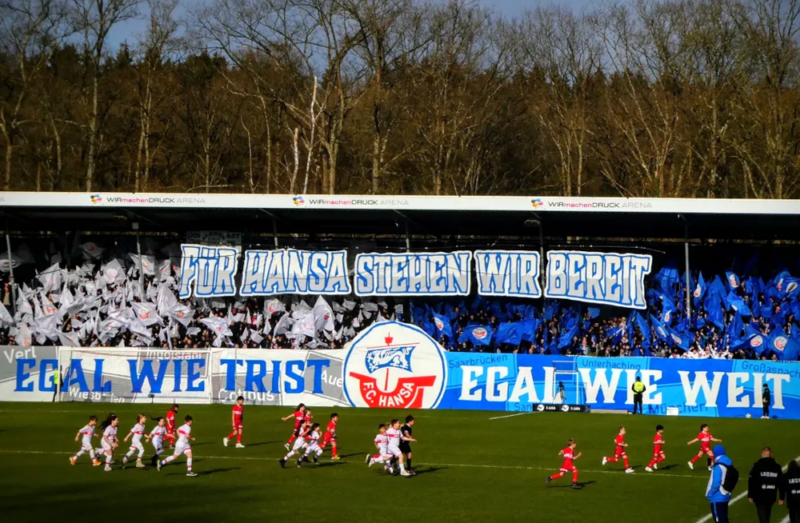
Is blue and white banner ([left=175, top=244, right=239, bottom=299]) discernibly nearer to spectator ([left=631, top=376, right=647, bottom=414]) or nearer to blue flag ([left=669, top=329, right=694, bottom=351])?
spectator ([left=631, top=376, right=647, bottom=414])

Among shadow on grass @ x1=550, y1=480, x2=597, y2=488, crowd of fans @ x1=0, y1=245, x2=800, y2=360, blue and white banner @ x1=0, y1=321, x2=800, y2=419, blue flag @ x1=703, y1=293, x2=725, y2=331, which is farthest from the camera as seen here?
blue flag @ x1=703, y1=293, x2=725, y2=331

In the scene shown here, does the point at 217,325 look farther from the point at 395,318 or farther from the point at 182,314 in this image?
the point at 395,318

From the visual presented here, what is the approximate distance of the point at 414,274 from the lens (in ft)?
144

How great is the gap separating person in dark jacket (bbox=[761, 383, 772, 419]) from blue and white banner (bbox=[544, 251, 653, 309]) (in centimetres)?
692

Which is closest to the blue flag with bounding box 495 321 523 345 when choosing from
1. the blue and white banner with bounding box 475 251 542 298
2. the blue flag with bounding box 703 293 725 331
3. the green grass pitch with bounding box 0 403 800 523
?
the blue and white banner with bounding box 475 251 542 298

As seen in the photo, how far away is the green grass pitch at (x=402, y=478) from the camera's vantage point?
19250 millimetres

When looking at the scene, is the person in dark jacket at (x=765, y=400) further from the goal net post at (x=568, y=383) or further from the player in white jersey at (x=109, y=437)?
the player in white jersey at (x=109, y=437)

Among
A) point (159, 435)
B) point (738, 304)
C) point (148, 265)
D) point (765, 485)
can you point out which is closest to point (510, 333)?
point (738, 304)

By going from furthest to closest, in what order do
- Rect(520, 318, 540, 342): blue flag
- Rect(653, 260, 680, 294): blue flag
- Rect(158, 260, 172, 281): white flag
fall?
1. Rect(158, 260, 172, 281): white flag
2. Rect(653, 260, 680, 294): blue flag
3. Rect(520, 318, 540, 342): blue flag

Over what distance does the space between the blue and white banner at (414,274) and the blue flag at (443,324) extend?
1261 mm

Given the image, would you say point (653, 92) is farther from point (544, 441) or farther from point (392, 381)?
point (544, 441)

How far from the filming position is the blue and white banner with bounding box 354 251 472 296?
4350cm

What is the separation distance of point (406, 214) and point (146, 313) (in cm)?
1318

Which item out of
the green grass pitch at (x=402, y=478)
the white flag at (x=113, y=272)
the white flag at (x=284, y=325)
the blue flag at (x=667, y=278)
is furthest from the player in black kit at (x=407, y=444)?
the white flag at (x=113, y=272)
